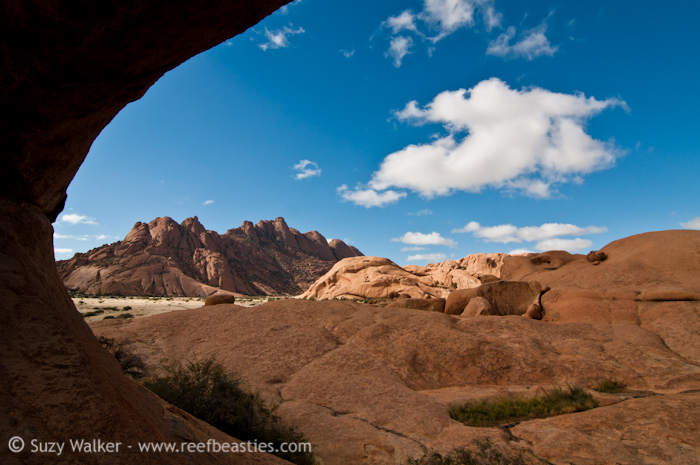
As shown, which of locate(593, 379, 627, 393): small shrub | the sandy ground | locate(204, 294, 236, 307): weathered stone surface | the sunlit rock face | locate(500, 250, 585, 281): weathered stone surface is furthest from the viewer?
the sandy ground

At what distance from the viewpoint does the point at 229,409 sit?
532 centimetres

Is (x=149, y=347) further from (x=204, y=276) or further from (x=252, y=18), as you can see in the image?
(x=204, y=276)

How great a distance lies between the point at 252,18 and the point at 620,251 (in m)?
20.4

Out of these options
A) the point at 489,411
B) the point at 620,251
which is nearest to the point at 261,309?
the point at 489,411

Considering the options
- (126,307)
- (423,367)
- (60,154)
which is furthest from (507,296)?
(126,307)

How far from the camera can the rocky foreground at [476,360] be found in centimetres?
494

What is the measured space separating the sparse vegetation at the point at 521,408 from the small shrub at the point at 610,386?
1.14 metres

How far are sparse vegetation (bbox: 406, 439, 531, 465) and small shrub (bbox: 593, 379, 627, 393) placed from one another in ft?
14.3

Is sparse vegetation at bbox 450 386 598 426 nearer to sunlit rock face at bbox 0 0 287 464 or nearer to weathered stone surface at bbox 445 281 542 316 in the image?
sunlit rock face at bbox 0 0 287 464

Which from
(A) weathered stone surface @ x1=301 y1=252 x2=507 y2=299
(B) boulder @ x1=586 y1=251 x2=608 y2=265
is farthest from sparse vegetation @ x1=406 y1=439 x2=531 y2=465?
(A) weathered stone surface @ x1=301 y1=252 x2=507 y2=299

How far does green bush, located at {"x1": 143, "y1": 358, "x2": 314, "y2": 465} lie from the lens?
514 cm

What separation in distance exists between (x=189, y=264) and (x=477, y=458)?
78.9m

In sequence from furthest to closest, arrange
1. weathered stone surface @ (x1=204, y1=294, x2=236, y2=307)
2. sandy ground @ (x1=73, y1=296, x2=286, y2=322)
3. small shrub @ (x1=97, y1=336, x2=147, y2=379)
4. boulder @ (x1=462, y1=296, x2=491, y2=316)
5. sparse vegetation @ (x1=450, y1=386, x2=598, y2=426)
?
sandy ground @ (x1=73, y1=296, x2=286, y2=322)
weathered stone surface @ (x1=204, y1=294, x2=236, y2=307)
boulder @ (x1=462, y1=296, x2=491, y2=316)
small shrub @ (x1=97, y1=336, x2=147, y2=379)
sparse vegetation @ (x1=450, y1=386, x2=598, y2=426)

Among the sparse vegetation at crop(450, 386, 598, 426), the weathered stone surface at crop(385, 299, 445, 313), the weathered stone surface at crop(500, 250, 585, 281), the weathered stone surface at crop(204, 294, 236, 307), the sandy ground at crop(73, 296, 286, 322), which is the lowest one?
the sparse vegetation at crop(450, 386, 598, 426)
